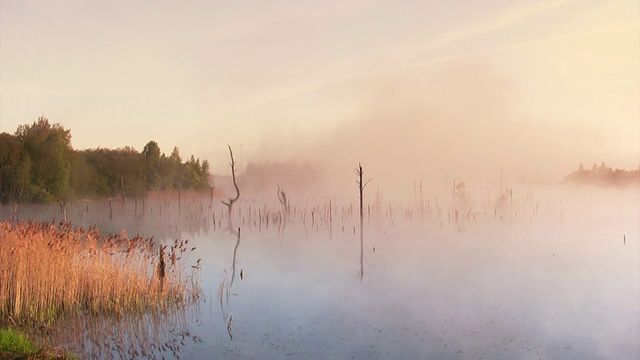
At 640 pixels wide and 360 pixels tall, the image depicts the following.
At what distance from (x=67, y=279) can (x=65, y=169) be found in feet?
136

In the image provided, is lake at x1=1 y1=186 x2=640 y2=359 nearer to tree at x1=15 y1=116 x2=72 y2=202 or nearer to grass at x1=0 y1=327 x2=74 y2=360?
grass at x1=0 y1=327 x2=74 y2=360

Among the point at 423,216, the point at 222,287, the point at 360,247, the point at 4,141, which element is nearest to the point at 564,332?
the point at 222,287

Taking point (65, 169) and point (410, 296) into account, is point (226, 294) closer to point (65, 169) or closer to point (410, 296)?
point (410, 296)

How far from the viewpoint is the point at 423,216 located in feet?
173

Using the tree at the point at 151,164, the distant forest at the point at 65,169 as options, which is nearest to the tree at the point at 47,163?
the distant forest at the point at 65,169

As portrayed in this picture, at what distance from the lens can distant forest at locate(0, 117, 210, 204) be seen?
48.5 meters

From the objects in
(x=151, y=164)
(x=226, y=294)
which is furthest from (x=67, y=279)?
(x=151, y=164)

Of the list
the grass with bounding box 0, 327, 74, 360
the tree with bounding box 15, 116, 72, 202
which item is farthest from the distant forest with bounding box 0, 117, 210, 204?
the grass with bounding box 0, 327, 74, 360

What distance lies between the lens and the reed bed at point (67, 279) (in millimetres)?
12709

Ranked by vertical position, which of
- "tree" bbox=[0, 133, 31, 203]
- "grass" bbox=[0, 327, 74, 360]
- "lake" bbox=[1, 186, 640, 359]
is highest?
"tree" bbox=[0, 133, 31, 203]

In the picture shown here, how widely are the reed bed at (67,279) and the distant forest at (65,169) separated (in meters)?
38.5

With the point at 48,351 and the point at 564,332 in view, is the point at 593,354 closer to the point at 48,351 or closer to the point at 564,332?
the point at 564,332

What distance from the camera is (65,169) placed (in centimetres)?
5109

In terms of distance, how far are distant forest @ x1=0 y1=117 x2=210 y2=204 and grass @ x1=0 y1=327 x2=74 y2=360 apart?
1702 inches
